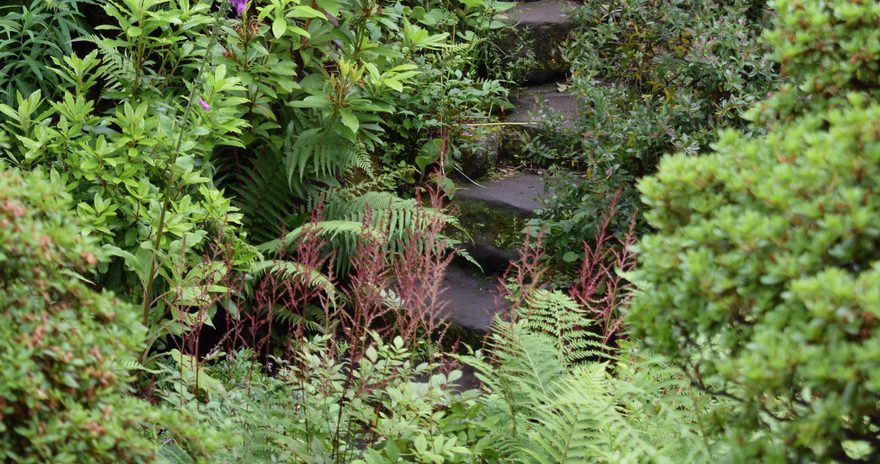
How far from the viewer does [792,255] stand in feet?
4.97

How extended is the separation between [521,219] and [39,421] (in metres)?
3.68

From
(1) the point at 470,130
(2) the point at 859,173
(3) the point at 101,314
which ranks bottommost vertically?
(1) the point at 470,130

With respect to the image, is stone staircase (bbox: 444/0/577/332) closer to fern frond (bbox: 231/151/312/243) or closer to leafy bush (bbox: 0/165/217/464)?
fern frond (bbox: 231/151/312/243)

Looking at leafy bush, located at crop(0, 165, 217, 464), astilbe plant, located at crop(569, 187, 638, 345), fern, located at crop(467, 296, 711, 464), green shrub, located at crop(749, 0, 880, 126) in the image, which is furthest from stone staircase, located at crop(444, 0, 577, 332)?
leafy bush, located at crop(0, 165, 217, 464)

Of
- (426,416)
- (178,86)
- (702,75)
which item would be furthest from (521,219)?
(426,416)

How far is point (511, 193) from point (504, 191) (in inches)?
2.1

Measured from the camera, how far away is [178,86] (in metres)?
4.28

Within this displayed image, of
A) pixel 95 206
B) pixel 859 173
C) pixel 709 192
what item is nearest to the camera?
pixel 859 173

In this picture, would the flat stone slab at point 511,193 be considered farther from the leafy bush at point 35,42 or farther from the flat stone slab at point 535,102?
the leafy bush at point 35,42

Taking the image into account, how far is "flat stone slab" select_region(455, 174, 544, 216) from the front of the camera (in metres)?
5.08

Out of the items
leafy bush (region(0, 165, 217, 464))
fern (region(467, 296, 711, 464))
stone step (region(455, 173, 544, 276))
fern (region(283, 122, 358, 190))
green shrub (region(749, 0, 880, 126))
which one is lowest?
stone step (region(455, 173, 544, 276))

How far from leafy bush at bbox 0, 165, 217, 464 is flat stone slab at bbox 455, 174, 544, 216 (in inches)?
134

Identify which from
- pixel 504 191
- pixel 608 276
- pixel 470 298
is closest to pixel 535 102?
pixel 504 191

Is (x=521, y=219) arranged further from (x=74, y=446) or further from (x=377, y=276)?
(x=74, y=446)
